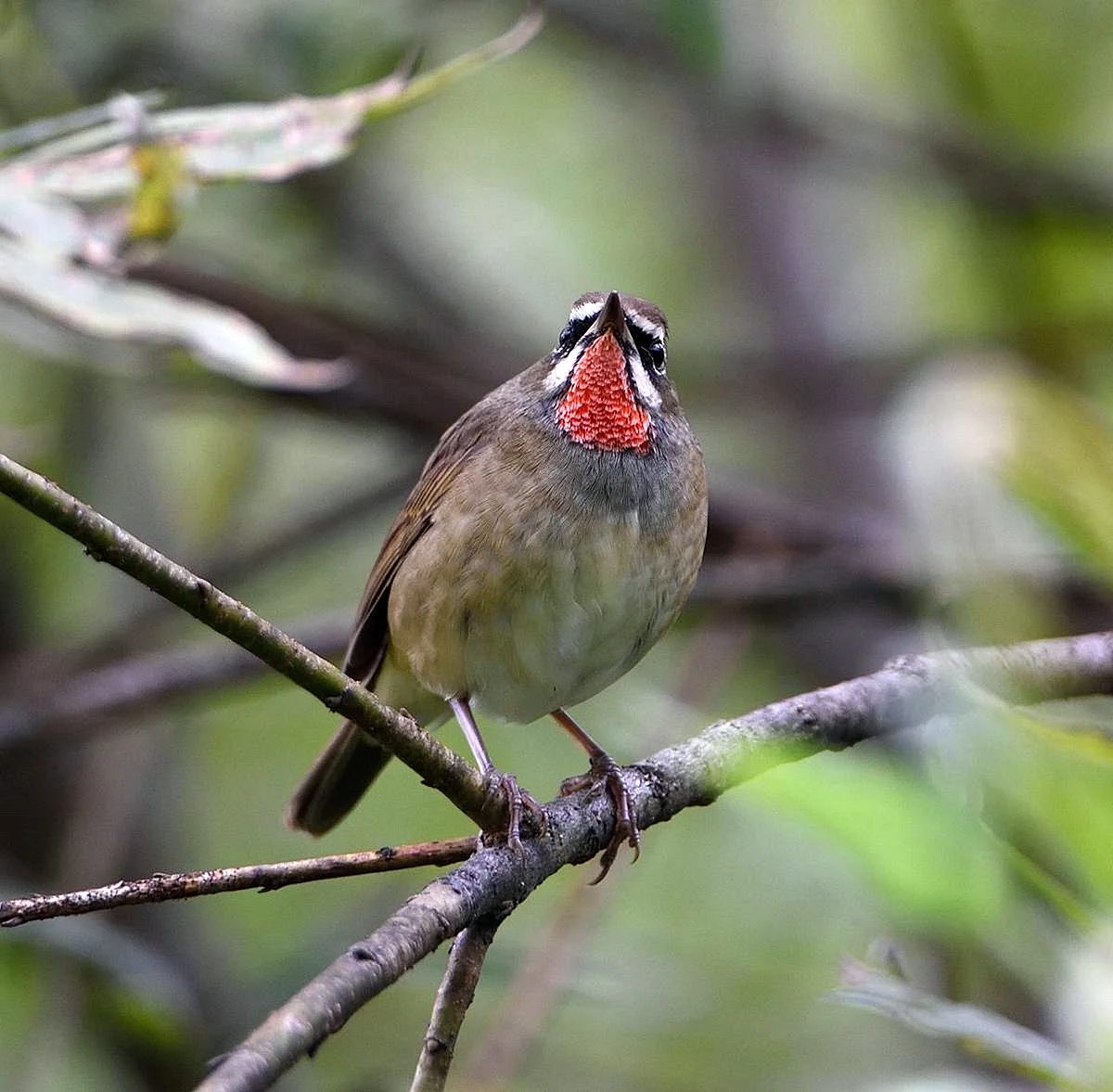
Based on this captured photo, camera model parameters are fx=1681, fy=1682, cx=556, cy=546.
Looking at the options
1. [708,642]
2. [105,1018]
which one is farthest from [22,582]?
[708,642]

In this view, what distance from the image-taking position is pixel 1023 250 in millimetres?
7262

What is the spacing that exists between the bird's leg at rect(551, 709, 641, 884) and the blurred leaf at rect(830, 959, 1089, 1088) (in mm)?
658

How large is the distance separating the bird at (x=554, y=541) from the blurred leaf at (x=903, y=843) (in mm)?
1308

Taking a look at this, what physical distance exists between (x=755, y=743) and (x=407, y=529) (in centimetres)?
161

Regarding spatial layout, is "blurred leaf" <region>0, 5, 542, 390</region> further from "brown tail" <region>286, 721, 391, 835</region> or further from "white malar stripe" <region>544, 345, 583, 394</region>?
"brown tail" <region>286, 721, 391, 835</region>

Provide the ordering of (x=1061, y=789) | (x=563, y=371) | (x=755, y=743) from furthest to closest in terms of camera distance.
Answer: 1. (x=563, y=371)
2. (x=755, y=743)
3. (x=1061, y=789)

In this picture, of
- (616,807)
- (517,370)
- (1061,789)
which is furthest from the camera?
(517,370)

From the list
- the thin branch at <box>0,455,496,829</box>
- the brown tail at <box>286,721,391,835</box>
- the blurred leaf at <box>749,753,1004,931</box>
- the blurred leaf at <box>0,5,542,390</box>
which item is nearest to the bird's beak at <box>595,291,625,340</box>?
the blurred leaf at <box>0,5,542,390</box>

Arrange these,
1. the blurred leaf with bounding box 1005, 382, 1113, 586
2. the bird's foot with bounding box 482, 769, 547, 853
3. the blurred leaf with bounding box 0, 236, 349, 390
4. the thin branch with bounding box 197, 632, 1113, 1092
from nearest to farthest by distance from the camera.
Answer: the thin branch with bounding box 197, 632, 1113, 1092 < the bird's foot with bounding box 482, 769, 547, 853 < the blurred leaf with bounding box 1005, 382, 1113, 586 < the blurred leaf with bounding box 0, 236, 349, 390

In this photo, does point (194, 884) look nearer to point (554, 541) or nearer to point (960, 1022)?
point (960, 1022)

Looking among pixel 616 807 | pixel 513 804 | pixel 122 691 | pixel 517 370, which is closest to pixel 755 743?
pixel 616 807

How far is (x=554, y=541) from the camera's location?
3.98 m

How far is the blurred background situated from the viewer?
16.0 feet

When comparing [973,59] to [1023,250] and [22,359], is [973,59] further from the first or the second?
[22,359]
